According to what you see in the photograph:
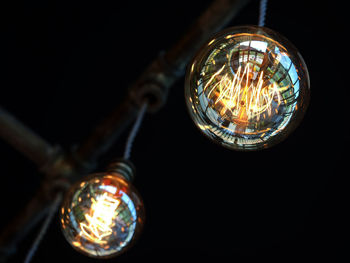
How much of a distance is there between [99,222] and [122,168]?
8.4 inches

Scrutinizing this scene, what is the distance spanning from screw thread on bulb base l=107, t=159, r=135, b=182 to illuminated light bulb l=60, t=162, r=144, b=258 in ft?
0.21

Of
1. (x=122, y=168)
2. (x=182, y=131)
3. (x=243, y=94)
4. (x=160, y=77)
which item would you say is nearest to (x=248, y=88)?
(x=243, y=94)

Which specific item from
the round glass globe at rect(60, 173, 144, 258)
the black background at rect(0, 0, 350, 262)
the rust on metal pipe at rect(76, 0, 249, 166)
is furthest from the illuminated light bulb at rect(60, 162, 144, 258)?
the black background at rect(0, 0, 350, 262)

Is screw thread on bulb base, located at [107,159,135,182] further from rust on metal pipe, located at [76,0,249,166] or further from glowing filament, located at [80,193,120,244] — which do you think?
rust on metal pipe, located at [76,0,249,166]

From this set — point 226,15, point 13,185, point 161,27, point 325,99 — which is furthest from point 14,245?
point 325,99

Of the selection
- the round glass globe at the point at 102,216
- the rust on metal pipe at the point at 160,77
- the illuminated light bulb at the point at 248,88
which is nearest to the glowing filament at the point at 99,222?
the round glass globe at the point at 102,216

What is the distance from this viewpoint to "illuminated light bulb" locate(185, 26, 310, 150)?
105 centimetres

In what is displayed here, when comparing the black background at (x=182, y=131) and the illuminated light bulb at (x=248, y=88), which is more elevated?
the black background at (x=182, y=131)

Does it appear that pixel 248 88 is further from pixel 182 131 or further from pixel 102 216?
pixel 182 131

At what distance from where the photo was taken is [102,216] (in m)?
1.29

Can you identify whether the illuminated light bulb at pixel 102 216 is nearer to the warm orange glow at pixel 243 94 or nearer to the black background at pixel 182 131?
the warm orange glow at pixel 243 94

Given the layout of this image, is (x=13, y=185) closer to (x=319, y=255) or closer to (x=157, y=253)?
(x=157, y=253)

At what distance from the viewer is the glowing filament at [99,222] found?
1.29 m

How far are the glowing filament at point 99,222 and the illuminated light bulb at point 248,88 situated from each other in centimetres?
41
